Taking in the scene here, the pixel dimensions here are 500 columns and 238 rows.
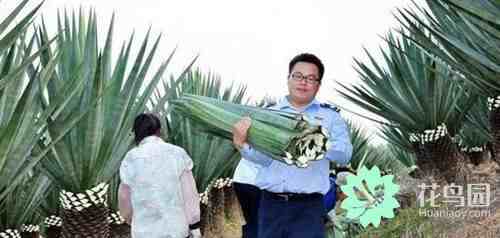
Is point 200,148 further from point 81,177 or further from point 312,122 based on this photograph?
point 312,122

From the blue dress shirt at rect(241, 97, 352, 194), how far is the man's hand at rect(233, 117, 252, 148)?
3cm

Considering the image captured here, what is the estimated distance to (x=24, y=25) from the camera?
9.29 feet

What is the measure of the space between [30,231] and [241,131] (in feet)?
10.3

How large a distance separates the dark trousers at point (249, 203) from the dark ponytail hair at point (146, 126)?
39.3 inches

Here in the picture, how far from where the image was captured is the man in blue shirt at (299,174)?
123 inches

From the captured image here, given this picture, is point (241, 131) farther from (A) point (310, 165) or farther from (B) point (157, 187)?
(B) point (157, 187)

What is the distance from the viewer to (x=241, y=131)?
10.3 feet

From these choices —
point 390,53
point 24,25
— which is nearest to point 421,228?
point 390,53

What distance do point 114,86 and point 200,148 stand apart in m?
3.13

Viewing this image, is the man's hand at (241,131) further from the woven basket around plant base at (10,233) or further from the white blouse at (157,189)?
the woven basket around plant base at (10,233)

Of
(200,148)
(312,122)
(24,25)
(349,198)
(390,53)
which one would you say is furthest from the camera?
(200,148)

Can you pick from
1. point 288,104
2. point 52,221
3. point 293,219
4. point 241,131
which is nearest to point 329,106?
point 288,104

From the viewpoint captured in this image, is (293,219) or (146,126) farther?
(146,126)

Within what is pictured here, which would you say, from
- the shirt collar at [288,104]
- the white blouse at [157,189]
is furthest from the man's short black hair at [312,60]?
the white blouse at [157,189]
